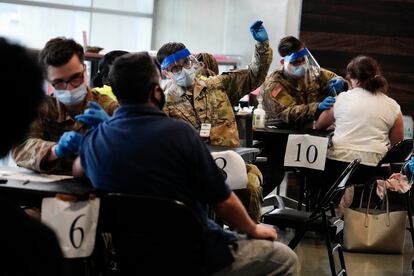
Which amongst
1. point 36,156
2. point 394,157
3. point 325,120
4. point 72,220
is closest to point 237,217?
point 72,220

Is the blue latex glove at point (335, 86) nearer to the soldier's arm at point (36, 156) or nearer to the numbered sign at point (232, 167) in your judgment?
the numbered sign at point (232, 167)

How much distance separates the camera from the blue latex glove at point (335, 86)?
5.02 metres

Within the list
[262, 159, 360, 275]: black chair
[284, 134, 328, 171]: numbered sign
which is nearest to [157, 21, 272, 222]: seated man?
[262, 159, 360, 275]: black chair

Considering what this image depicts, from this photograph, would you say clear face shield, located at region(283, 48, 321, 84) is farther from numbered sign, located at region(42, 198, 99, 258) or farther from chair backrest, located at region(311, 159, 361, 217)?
numbered sign, located at region(42, 198, 99, 258)

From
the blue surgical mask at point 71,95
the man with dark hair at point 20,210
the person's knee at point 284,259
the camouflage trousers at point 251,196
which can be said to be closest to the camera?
the man with dark hair at point 20,210

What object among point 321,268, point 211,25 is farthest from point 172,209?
point 211,25

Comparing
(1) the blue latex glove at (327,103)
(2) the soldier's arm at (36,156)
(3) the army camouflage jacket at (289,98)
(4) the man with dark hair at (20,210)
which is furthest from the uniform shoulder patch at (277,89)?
(4) the man with dark hair at (20,210)

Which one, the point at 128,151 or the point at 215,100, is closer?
the point at 128,151

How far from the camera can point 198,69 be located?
13.7ft

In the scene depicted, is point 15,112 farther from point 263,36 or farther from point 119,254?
point 263,36

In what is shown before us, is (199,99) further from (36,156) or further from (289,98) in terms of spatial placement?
(36,156)

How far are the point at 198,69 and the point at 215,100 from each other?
28 cm

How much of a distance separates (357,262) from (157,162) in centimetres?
256

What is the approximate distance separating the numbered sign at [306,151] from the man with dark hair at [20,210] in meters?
3.22
